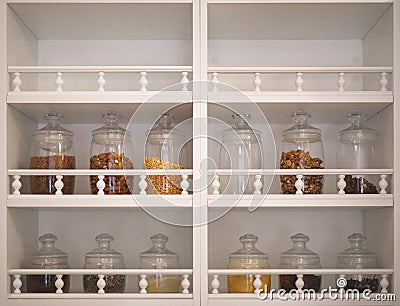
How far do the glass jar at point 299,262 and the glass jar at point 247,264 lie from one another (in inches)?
2.4

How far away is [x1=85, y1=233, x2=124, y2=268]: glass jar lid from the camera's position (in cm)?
222

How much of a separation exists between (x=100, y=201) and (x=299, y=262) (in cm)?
66

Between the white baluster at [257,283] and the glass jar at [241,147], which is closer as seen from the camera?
the white baluster at [257,283]

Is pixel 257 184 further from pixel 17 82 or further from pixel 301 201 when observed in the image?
pixel 17 82

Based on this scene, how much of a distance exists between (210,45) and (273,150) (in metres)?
0.44

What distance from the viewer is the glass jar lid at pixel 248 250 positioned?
2.21 meters

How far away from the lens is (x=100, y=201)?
2113 millimetres

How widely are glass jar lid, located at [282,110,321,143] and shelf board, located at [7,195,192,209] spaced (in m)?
0.42

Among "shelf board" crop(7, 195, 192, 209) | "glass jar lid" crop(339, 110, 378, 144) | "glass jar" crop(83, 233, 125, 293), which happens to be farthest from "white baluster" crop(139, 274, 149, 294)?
"glass jar lid" crop(339, 110, 378, 144)

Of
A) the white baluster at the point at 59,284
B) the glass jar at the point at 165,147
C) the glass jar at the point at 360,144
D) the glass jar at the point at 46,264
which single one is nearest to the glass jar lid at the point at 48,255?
the glass jar at the point at 46,264

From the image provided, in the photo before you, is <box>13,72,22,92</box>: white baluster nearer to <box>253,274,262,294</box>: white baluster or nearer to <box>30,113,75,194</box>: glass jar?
<box>30,113,75,194</box>: glass jar

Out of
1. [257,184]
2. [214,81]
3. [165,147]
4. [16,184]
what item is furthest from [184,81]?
[16,184]

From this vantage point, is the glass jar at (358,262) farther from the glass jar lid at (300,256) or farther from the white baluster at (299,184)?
the white baluster at (299,184)

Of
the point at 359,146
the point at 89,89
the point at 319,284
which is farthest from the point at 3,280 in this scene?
the point at 359,146
